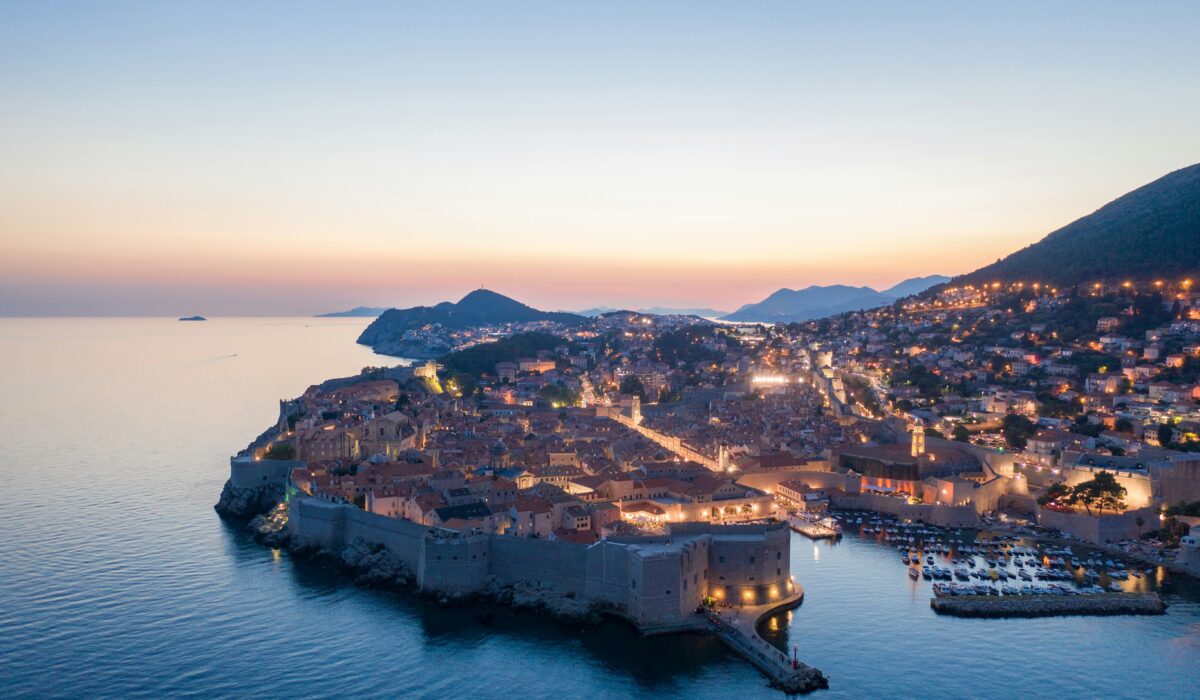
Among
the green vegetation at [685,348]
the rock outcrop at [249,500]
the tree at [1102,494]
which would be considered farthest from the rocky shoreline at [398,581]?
the green vegetation at [685,348]

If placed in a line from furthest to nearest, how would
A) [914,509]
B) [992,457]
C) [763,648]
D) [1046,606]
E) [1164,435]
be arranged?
[1164,435] < [992,457] < [914,509] < [1046,606] < [763,648]

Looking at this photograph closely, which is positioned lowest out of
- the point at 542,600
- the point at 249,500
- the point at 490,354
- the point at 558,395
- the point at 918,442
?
the point at 542,600

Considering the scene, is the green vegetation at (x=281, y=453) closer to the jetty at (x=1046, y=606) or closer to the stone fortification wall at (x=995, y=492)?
the jetty at (x=1046, y=606)

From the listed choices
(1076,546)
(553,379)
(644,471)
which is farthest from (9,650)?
(553,379)

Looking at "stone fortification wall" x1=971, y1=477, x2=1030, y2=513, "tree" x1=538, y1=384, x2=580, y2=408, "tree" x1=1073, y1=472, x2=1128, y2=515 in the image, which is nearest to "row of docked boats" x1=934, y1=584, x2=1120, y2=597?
"tree" x1=1073, y1=472, x2=1128, y2=515

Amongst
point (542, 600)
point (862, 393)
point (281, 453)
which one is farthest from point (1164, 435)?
point (281, 453)

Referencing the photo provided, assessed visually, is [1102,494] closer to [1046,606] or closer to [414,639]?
[1046,606]

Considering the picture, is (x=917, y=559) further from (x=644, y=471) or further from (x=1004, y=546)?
(x=644, y=471)

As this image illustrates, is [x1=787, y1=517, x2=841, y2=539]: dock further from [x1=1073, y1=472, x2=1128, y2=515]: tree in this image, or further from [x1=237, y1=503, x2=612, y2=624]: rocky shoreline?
[x1=237, y1=503, x2=612, y2=624]: rocky shoreline
